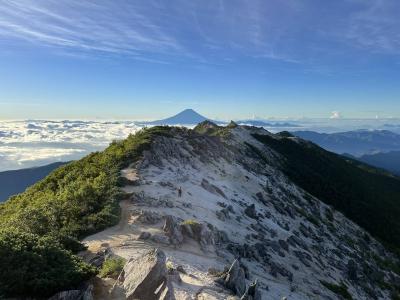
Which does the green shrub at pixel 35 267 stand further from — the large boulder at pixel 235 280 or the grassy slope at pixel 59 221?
the large boulder at pixel 235 280

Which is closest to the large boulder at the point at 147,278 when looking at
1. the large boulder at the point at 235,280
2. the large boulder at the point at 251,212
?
the large boulder at the point at 235,280

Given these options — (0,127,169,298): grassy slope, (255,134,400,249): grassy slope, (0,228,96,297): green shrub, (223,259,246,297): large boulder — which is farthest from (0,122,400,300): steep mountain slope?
(255,134,400,249): grassy slope

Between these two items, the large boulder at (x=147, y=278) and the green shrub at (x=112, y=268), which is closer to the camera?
the large boulder at (x=147, y=278)

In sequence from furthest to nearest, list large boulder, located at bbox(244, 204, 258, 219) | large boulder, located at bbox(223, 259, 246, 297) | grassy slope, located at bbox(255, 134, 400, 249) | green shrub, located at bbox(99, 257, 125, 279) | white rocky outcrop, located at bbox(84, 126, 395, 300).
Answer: grassy slope, located at bbox(255, 134, 400, 249)
large boulder, located at bbox(244, 204, 258, 219)
white rocky outcrop, located at bbox(84, 126, 395, 300)
large boulder, located at bbox(223, 259, 246, 297)
green shrub, located at bbox(99, 257, 125, 279)

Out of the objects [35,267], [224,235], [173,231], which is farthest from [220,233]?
[35,267]

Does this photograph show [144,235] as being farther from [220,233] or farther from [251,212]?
[251,212]

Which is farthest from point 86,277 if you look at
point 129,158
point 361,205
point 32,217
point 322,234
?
point 361,205

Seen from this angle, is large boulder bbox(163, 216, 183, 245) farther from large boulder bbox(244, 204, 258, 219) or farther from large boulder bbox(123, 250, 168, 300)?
large boulder bbox(244, 204, 258, 219)
